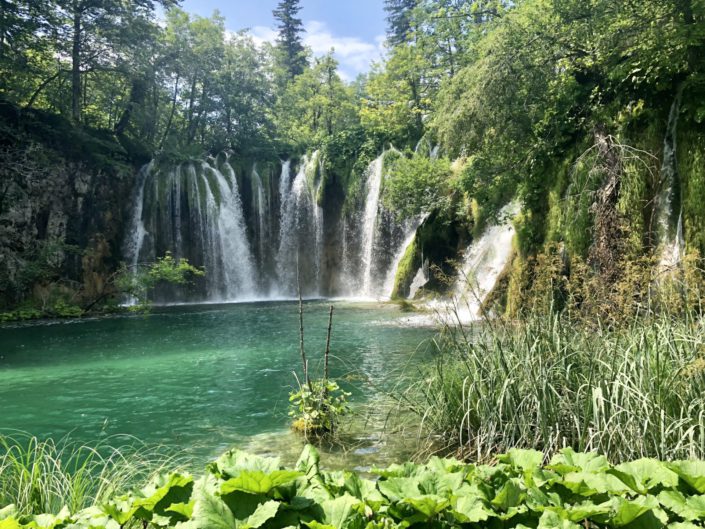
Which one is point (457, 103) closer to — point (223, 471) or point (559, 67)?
point (559, 67)

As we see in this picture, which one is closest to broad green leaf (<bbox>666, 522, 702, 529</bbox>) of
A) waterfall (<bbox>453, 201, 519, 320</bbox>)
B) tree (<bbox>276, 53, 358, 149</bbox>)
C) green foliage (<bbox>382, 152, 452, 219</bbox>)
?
waterfall (<bbox>453, 201, 519, 320</bbox>)

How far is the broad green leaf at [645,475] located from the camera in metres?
1.65

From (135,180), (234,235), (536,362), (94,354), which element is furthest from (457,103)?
(135,180)

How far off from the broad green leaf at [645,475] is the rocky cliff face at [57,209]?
22034 mm

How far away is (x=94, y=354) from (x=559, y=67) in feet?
40.3

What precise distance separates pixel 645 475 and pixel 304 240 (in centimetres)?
2627

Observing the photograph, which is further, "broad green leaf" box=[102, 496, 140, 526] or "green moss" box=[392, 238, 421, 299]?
"green moss" box=[392, 238, 421, 299]

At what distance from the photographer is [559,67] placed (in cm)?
1202

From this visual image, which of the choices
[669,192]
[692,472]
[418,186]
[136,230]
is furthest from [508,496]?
[136,230]

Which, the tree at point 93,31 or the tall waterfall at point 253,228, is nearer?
the tree at point 93,31

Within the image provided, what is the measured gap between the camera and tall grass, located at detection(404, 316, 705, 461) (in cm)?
316

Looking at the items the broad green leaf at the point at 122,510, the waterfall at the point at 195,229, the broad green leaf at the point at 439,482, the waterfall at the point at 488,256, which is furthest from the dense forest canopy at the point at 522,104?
the broad green leaf at the point at 122,510

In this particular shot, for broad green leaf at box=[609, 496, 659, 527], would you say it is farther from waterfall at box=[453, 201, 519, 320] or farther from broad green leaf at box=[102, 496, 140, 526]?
waterfall at box=[453, 201, 519, 320]

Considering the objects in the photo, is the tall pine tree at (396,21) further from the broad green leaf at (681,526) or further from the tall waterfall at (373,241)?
the broad green leaf at (681,526)
